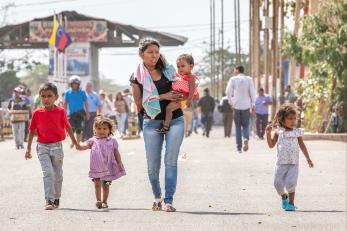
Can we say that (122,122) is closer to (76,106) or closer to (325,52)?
(325,52)

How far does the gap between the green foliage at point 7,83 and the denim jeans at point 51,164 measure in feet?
257

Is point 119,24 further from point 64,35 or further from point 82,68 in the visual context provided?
point 64,35

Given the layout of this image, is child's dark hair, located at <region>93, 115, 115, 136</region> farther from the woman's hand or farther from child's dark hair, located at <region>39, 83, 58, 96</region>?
the woman's hand

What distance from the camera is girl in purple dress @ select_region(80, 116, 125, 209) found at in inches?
458

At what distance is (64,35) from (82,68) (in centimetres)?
2438

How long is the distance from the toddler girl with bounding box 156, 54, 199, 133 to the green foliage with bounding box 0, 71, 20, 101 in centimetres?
7849

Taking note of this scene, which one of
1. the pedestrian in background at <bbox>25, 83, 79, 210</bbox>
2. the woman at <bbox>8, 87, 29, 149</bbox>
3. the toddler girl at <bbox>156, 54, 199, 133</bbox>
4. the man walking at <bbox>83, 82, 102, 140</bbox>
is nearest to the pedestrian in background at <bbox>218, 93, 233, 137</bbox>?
the man walking at <bbox>83, 82, 102, 140</bbox>

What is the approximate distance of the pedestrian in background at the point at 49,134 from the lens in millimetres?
11758

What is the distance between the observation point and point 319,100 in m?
32.1

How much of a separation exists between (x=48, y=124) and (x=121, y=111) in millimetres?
23581

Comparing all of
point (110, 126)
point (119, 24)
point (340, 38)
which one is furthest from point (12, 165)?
point (119, 24)

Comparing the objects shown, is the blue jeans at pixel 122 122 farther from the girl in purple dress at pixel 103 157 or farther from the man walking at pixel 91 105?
the girl in purple dress at pixel 103 157

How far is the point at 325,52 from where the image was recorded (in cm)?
2989

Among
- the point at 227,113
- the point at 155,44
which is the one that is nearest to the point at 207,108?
the point at 227,113
